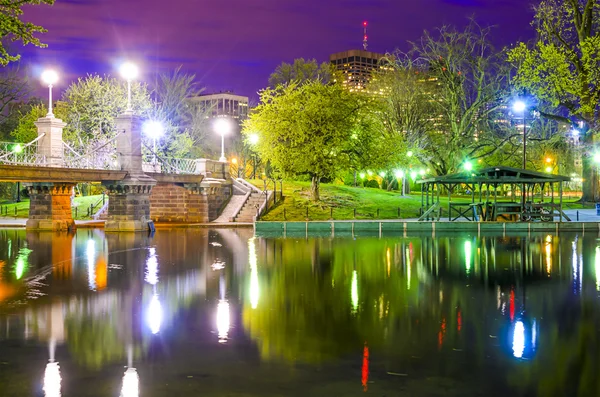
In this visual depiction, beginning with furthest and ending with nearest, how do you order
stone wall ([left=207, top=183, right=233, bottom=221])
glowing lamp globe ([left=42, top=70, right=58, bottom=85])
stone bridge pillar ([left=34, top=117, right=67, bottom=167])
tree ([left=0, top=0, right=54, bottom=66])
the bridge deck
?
stone wall ([left=207, top=183, right=233, bottom=221]) < stone bridge pillar ([left=34, top=117, right=67, bottom=167]) < glowing lamp globe ([left=42, top=70, right=58, bottom=85]) < the bridge deck < tree ([left=0, top=0, right=54, bottom=66])

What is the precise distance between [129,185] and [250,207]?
1194 centimetres

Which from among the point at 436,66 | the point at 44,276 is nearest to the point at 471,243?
the point at 44,276

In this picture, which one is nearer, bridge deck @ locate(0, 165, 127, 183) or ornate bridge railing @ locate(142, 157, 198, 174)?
bridge deck @ locate(0, 165, 127, 183)

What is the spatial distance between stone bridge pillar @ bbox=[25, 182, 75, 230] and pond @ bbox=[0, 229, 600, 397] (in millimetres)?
14452

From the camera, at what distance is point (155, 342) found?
420 inches

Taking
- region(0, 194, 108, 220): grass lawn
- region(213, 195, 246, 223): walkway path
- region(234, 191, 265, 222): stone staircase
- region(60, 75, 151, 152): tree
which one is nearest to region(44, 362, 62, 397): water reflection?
region(234, 191, 265, 222): stone staircase

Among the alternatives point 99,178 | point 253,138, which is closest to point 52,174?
point 99,178

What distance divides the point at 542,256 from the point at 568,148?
47.7m

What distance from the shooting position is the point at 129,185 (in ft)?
119

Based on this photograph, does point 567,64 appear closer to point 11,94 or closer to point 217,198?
point 217,198

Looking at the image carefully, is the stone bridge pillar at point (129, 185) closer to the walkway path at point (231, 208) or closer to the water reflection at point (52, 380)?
the walkway path at point (231, 208)

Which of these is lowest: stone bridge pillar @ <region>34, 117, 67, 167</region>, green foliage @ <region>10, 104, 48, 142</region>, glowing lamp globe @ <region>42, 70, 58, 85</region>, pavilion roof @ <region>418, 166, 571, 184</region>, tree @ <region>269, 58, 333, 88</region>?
pavilion roof @ <region>418, 166, 571, 184</region>

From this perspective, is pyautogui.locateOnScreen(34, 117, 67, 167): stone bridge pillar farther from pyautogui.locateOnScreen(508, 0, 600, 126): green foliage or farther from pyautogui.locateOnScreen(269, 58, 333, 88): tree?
pyautogui.locateOnScreen(269, 58, 333, 88): tree

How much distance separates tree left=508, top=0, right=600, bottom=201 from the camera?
42281 millimetres
